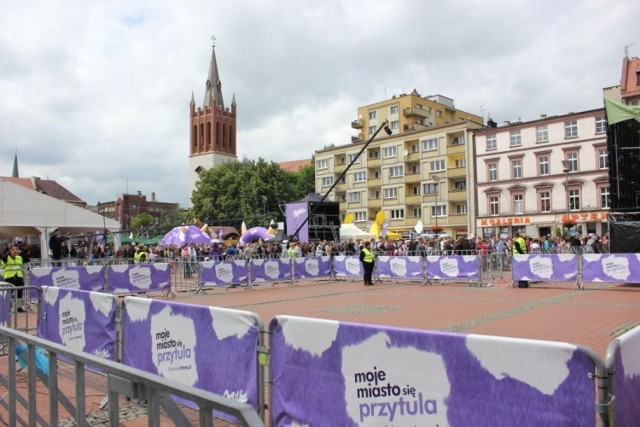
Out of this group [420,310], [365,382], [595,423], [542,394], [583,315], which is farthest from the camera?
[420,310]

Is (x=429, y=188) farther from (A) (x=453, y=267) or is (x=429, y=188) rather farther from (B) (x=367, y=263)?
(B) (x=367, y=263)

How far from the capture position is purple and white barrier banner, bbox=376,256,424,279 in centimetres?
2081

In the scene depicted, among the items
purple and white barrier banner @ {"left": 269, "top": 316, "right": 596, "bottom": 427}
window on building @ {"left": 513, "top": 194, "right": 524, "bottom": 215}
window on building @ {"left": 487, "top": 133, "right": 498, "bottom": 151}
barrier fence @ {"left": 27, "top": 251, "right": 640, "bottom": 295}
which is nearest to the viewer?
purple and white barrier banner @ {"left": 269, "top": 316, "right": 596, "bottom": 427}

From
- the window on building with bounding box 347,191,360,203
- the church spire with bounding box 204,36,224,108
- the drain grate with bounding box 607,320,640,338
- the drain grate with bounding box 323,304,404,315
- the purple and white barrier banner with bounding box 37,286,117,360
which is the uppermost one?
the church spire with bounding box 204,36,224,108

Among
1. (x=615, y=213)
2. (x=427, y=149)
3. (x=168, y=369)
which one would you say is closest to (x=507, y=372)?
(x=168, y=369)

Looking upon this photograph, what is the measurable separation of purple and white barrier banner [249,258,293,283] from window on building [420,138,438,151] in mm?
45686

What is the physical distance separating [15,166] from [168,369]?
131 meters

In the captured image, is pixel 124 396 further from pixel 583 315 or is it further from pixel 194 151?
pixel 194 151

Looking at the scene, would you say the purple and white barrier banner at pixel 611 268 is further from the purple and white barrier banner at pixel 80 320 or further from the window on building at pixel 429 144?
the window on building at pixel 429 144

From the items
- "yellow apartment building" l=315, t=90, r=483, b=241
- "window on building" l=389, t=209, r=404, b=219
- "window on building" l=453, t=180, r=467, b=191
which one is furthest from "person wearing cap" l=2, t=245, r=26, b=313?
"window on building" l=389, t=209, r=404, b=219

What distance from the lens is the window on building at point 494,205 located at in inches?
2256

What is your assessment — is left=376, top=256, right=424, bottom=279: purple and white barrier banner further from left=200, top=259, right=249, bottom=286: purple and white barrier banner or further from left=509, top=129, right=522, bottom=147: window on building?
left=509, top=129, right=522, bottom=147: window on building

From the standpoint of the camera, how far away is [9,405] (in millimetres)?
4297

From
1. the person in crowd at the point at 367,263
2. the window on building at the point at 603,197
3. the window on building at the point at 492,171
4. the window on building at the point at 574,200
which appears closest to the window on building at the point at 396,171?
the window on building at the point at 492,171
